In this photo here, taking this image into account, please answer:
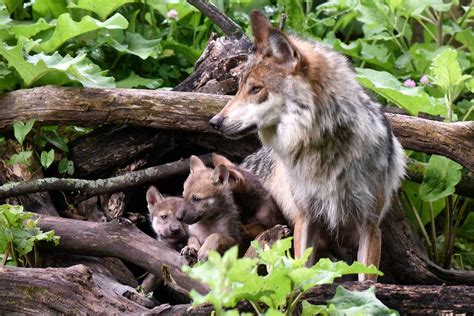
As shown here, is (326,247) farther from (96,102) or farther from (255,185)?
(96,102)

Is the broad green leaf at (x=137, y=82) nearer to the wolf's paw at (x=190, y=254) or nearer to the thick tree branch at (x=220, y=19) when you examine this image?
the thick tree branch at (x=220, y=19)

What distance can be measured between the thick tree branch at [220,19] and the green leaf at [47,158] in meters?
1.65

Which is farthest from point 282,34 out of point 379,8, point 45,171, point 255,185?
point 379,8

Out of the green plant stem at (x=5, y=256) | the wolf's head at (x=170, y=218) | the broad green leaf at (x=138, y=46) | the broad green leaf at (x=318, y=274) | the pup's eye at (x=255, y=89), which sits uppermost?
the pup's eye at (x=255, y=89)

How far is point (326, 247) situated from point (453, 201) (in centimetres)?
128

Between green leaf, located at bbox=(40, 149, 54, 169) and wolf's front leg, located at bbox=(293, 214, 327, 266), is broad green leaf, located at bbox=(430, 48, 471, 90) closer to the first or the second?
wolf's front leg, located at bbox=(293, 214, 327, 266)

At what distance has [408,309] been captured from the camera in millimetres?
4977

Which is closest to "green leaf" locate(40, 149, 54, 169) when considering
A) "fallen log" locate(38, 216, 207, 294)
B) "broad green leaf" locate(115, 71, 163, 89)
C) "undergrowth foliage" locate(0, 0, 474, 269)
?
"undergrowth foliage" locate(0, 0, 474, 269)

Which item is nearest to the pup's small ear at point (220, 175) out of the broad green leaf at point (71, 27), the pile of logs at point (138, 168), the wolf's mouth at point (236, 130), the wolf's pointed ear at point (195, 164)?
the wolf's pointed ear at point (195, 164)

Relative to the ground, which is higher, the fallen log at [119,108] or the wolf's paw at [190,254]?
the fallen log at [119,108]

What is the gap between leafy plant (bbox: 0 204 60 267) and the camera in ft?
18.6

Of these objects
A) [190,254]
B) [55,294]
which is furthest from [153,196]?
[55,294]

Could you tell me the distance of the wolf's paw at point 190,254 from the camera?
5930 mm

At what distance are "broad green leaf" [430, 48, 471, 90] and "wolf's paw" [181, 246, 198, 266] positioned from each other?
209 centimetres
